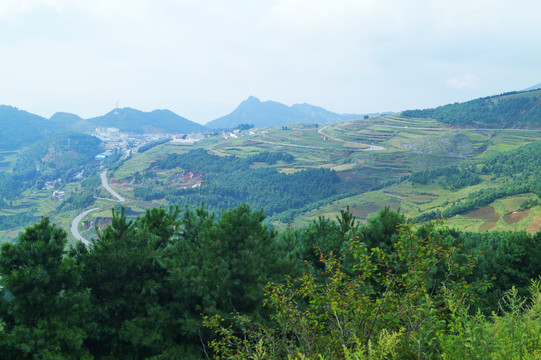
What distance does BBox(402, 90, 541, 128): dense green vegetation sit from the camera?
13062 centimetres

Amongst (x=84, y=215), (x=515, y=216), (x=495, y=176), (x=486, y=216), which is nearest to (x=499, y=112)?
(x=495, y=176)

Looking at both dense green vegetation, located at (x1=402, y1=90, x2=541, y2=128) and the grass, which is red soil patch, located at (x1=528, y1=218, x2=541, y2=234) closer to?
the grass

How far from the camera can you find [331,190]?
4473 inches

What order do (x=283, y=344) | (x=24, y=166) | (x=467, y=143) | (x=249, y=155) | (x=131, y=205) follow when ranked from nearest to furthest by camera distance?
(x=283, y=344)
(x=131, y=205)
(x=467, y=143)
(x=249, y=155)
(x=24, y=166)

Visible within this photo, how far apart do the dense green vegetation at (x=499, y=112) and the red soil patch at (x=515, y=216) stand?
8595 cm

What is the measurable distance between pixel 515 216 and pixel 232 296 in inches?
2533

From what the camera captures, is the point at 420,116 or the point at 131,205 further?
the point at 420,116

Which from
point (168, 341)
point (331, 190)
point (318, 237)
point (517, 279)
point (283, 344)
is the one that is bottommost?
point (331, 190)

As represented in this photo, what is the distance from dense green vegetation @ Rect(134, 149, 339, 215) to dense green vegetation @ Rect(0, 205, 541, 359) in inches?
3450

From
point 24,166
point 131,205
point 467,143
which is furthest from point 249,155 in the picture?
point 24,166

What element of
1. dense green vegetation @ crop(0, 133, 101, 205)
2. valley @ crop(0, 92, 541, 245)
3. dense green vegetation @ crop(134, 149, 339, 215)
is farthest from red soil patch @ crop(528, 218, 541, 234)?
dense green vegetation @ crop(0, 133, 101, 205)

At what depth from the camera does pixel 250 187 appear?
127 meters

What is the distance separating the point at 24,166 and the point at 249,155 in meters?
134

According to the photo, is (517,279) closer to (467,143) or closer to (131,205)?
(131,205)
